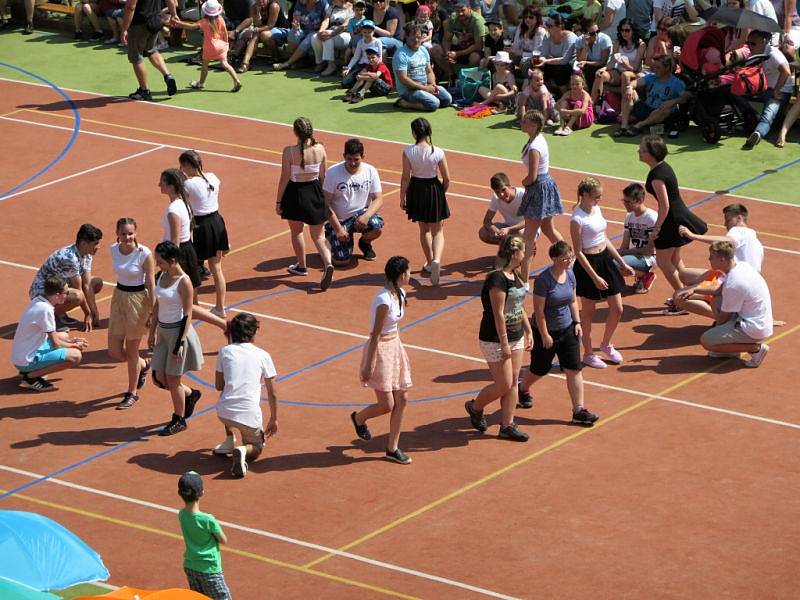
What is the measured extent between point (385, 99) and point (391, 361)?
47.2 ft

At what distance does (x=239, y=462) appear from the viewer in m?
13.6

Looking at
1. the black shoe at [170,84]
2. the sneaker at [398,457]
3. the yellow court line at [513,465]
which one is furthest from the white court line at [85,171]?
the yellow court line at [513,465]

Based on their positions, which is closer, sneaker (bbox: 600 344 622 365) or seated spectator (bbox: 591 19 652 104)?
sneaker (bbox: 600 344 622 365)

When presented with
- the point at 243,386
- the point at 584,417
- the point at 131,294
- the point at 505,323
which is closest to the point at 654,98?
the point at 584,417

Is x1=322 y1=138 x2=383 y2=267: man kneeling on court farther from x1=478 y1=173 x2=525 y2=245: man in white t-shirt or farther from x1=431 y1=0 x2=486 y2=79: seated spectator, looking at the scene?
x1=431 y1=0 x2=486 y2=79: seated spectator

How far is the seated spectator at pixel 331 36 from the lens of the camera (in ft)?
Answer: 93.7

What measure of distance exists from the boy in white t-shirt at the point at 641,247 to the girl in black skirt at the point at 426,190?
7.25 feet

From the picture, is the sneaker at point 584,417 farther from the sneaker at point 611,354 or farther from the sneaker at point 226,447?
the sneaker at point 226,447

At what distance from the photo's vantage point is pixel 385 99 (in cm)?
2733

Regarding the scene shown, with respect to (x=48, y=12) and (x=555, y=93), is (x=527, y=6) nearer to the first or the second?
(x=555, y=93)

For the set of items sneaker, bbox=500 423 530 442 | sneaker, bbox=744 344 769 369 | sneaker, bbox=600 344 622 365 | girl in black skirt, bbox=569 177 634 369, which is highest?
girl in black skirt, bbox=569 177 634 369

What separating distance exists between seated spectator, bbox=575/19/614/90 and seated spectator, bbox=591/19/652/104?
0.57ft

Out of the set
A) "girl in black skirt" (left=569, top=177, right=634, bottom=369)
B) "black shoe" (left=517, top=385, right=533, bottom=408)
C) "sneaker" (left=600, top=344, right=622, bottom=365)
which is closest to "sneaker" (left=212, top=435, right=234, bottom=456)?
"black shoe" (left=517, top=385, right=533, bottom=408)

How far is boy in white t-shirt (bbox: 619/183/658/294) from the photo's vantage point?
18094mm
